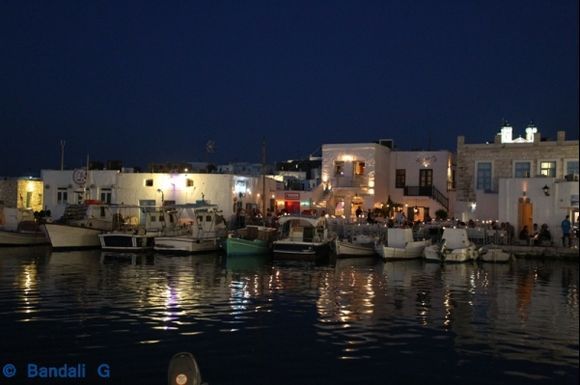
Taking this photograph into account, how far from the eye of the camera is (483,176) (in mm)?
43344

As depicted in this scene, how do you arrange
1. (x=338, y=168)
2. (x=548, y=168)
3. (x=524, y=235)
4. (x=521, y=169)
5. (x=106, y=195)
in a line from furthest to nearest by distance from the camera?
(x=338, y=168) → (x=106, y=195) → (x=521, y=169) → (x=548, y=168) → (x=524, y=235)

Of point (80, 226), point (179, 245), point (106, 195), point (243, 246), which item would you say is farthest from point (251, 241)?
point (106, 195)

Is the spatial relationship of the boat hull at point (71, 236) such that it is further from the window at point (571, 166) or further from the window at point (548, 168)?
the window at point (571, 166)

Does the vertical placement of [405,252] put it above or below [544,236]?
below

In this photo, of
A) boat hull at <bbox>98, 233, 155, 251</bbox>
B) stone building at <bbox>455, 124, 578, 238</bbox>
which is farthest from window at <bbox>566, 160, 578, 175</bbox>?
boat hull at <bbox>98, 233, 155, 251</bbox>

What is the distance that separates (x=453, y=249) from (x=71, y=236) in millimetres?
23252

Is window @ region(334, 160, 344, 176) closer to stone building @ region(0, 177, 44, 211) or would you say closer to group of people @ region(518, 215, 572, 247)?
group of people @ region(518, 215, 572, 247)

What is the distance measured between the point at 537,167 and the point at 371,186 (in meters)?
12.2

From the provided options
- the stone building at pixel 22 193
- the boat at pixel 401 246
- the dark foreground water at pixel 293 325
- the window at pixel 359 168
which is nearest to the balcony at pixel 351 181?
the window at pixel 359 168

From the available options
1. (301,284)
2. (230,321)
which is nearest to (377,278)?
(301,284)

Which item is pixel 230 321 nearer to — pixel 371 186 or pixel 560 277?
pixel 560 277

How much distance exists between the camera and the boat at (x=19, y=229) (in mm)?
40281

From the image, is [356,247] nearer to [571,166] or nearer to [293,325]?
[571,166]

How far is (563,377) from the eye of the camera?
472 inches
